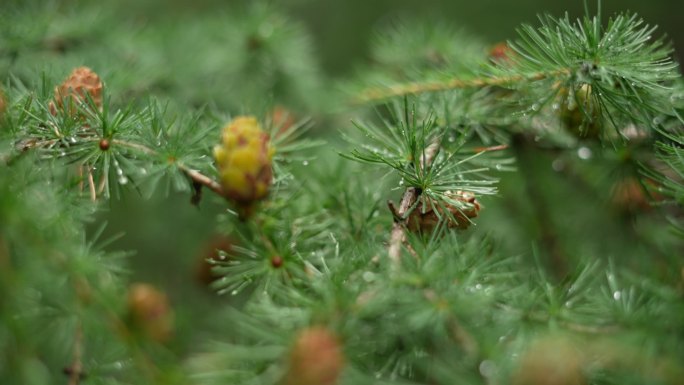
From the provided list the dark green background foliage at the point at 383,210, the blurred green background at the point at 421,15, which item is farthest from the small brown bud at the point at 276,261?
the blurred green background at the point at 421,15

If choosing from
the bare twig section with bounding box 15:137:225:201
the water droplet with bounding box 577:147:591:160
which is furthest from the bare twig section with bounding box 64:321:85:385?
the water droplet with bounding box 577:147:591:160

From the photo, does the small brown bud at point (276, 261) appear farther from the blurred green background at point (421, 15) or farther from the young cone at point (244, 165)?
the blurred green background at point (421, 15)

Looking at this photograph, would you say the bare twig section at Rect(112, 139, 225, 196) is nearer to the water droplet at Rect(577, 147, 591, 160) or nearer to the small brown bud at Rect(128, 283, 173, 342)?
the small brown bud at Rect(128, 283, 173, 342)

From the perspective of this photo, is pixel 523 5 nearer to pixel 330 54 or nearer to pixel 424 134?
pixel 330 54

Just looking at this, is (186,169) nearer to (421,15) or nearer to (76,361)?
(76,361)

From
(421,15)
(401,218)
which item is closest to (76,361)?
(401,218)
